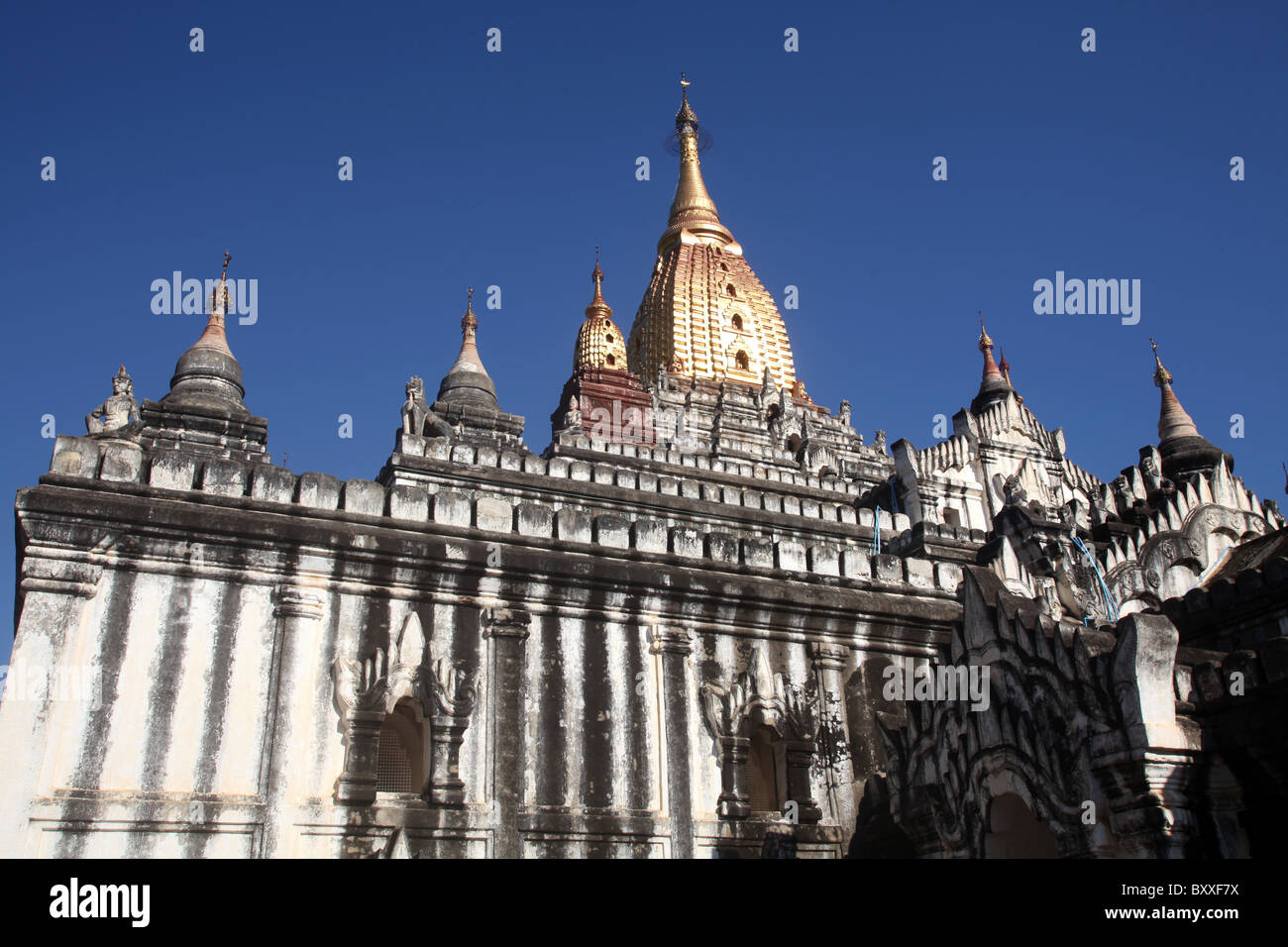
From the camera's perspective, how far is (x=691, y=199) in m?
78.1

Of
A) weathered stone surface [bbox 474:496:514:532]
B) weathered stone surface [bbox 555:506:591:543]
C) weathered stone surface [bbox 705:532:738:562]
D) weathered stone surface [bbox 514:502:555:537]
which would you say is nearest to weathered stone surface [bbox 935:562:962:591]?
weathered stone surface [bbox 705:532:738:562]

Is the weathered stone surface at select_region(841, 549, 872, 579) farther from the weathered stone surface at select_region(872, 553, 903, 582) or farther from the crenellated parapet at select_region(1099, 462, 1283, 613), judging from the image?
the crenellated parapet at select_region(1099, 462, 1283, 613)

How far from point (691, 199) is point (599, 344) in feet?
56.0

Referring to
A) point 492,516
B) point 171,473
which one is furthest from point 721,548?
point 171,473

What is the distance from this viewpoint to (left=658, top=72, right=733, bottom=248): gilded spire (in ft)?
249

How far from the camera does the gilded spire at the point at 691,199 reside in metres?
75.9

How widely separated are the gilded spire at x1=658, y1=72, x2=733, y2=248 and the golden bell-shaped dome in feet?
34.2

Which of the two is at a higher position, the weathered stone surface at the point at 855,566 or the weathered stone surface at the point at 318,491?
the weathered stone surface at the point at 318,491

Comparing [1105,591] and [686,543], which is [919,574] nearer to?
[686,543]

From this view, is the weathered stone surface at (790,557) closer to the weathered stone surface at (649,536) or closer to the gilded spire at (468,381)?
the weathered stone surface at (649,536)

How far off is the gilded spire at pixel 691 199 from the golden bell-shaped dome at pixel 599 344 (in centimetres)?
1042

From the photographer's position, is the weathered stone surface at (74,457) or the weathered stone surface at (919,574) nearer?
the weathered stone surface at (74,457)

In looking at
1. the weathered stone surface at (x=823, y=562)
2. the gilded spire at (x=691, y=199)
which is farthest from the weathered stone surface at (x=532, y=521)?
the gilded spire at (x=691, y=199)
